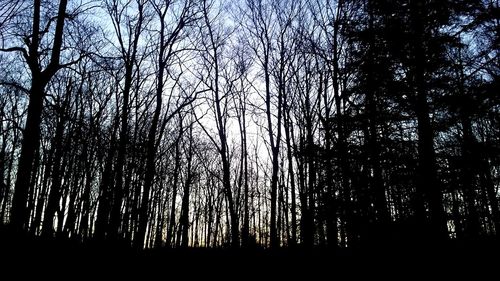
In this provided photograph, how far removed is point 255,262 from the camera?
8102 millimetres

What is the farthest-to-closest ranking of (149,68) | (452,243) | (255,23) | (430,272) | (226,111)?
(226,111) < (255,23) < (149,68) < (452,243) < (430,272)

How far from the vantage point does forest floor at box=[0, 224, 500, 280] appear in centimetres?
576

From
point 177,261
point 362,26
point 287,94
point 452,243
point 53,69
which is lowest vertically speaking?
point 177,261

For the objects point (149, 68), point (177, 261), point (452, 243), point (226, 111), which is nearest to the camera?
point (452, 243)

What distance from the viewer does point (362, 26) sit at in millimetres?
9219

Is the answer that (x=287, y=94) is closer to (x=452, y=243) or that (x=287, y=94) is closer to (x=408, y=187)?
(x=408, y=187)

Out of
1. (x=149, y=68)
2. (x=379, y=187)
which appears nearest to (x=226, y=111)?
(x=149, y=68)

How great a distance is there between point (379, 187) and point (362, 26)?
4.88m

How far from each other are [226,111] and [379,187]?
11.3m

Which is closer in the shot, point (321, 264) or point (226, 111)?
point (321, 264)

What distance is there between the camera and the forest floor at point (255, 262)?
18.9ft

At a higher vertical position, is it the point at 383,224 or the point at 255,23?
the point at 255,23

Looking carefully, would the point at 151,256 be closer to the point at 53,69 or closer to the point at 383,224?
the point at 53,69

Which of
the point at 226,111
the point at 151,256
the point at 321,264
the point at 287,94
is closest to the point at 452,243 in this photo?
the point at 321,264
